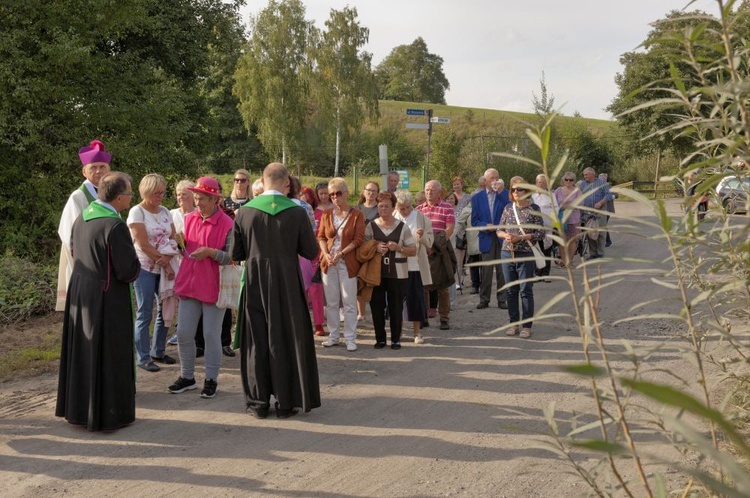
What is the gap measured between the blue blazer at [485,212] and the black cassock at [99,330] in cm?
634

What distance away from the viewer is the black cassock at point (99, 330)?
6.19m

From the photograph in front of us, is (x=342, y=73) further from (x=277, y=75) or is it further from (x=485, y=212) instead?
(x=485, y=212)

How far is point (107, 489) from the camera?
509cm

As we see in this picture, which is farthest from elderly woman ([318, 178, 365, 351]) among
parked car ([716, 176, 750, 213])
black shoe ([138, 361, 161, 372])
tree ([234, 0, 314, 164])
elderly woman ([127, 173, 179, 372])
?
tree ([234, 0, 314, 164])

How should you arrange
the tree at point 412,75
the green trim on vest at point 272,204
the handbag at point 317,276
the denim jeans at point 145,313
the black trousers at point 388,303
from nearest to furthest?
1. the green trim on vest at point 272,204
2. the denim jeans at point 145,313
3. the black trousers at point 388,303
4. the handbag at point 317,276
5. the tree at point 412,75

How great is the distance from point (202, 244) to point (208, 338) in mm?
861

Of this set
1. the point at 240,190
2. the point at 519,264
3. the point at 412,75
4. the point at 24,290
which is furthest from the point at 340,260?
the point at 412,75

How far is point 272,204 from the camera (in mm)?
6559

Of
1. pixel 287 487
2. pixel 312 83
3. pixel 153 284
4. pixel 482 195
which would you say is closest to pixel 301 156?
pixel 312 83

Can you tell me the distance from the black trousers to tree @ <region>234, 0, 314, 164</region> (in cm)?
4275

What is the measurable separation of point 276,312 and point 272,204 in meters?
0.91

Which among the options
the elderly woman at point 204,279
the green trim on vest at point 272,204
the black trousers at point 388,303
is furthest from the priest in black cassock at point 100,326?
the black trousers at point 388,303

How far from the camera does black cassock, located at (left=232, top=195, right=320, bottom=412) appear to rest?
21.5 feet

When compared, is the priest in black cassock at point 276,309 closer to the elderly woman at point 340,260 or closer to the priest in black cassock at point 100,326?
the priest in black cassock at point 100,326
